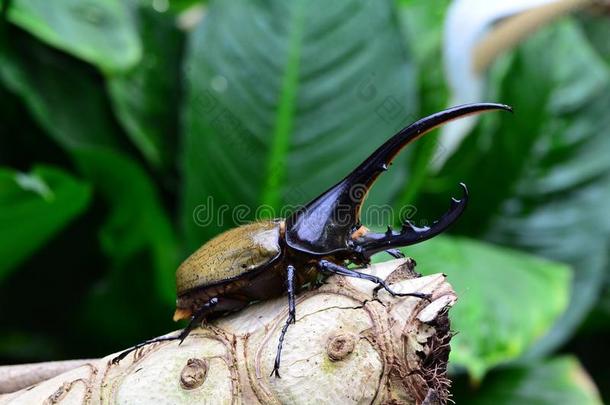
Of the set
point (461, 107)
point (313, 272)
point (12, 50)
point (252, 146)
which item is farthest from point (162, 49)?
point (461, 107)

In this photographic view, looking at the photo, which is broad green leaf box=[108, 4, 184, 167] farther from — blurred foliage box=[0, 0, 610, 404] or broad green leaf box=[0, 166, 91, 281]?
broad green leaf box=[0, 166, 91, 281]

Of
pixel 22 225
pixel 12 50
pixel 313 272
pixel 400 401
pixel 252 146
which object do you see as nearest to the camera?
pixel 400 401

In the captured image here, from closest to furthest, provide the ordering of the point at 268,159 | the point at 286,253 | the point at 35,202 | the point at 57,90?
the point at 286,253 → the point at 35,202 → the point at 268,159 → the point at 57,90

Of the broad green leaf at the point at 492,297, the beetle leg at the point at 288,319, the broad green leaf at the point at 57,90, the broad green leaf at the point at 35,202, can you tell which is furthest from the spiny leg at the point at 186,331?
the broad green leaf at the point at 57,90

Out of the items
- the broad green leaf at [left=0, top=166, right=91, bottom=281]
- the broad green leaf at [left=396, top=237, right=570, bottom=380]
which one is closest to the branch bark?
the broad green leaf at [left=396, top=237, right=570, bottom=380]

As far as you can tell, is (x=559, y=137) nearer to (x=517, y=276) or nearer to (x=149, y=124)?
(x=517, y=276)

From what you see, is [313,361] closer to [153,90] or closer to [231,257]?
[231,257]

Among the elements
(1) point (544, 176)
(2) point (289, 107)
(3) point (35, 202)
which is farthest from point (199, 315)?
(1) point (544, 176)
